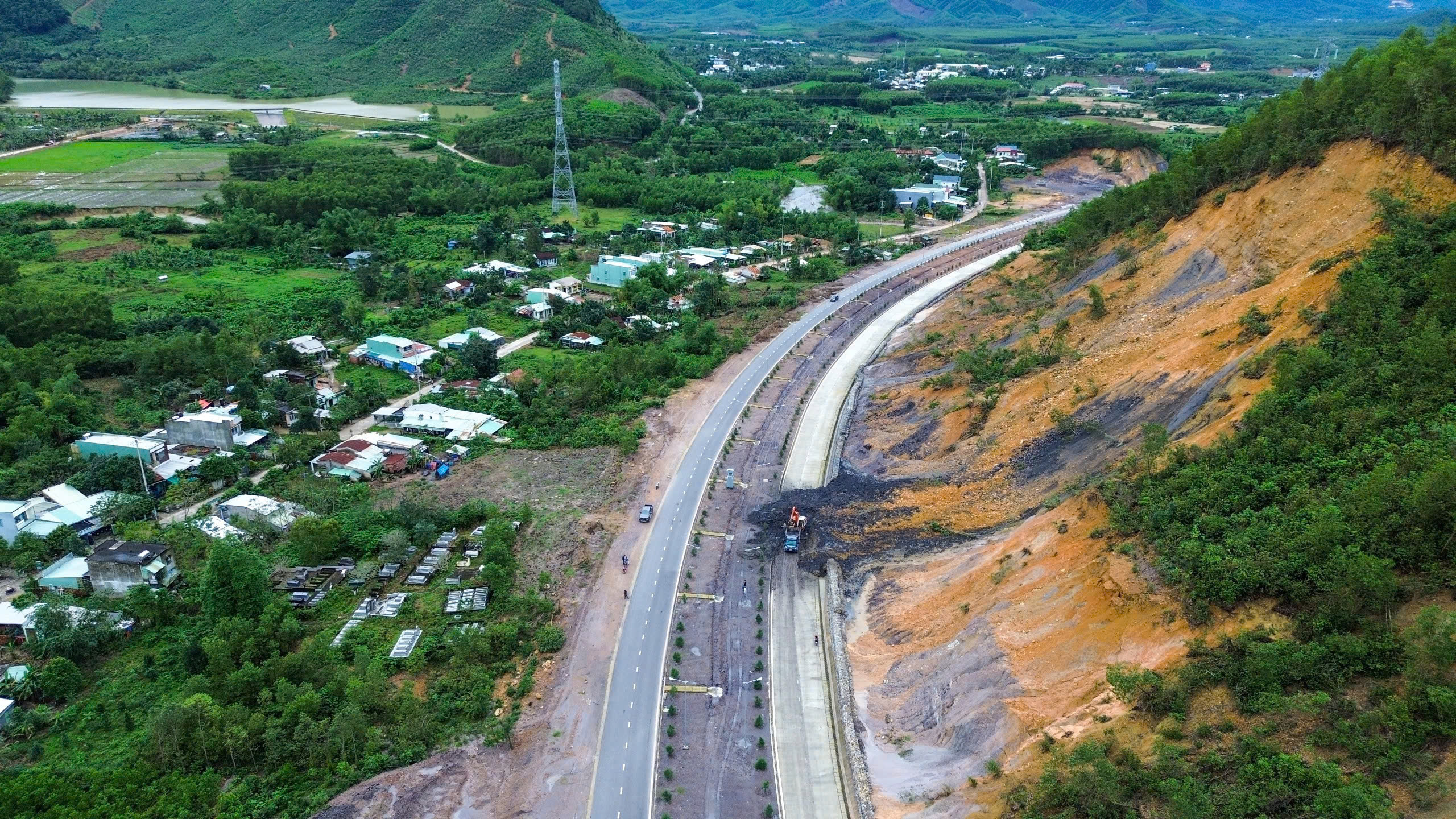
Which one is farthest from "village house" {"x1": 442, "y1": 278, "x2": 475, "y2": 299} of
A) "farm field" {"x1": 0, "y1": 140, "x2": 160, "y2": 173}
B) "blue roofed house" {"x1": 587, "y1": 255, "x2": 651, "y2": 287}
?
"farm field" {"x1": 0, "y1": 140, "x2": 160, "y2": 173}

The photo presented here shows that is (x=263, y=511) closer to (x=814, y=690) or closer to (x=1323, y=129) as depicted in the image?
(x=814, y=690)

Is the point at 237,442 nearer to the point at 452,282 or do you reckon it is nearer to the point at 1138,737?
the point at 452,282

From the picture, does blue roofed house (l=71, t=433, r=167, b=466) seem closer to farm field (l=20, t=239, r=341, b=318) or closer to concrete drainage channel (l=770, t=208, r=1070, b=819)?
farm field (l=20, t=239, r=341, b=318)

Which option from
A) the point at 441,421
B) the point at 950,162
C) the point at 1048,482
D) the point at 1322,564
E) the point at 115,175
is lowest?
the point at 441,421

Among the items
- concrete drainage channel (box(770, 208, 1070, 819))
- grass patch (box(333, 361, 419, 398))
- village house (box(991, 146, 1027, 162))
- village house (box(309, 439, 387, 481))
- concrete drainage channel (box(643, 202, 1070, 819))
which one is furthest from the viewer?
village house (box(991, 146, 1027, 162))

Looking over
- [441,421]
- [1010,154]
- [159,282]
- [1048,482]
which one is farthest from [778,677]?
[1010,154]

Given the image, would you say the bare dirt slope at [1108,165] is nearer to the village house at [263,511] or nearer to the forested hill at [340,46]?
the forested hill at [340,46]
